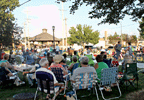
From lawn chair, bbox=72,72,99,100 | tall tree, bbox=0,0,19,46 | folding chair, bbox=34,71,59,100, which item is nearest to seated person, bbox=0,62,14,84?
folding chair, bbox=34,71,59,100

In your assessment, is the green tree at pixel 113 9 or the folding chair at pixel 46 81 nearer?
the folding chair at pixel 46 81

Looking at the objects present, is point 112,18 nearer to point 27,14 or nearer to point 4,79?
point 4,79

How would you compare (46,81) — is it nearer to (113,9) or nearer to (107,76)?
(107,76)

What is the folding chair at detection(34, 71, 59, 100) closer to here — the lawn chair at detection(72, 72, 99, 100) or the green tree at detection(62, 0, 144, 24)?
the lawn chair at detection(72, 72, 99, 100)

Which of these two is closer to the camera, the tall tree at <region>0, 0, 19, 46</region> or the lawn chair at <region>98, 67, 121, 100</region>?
the lawn chair at <region>98, 67, 121, 100</region>

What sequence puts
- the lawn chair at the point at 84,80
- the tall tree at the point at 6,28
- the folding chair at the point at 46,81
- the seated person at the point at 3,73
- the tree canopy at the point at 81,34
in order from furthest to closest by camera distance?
the tree canopy at the point at 81,34
the tall tree at the point at 6,28
the seated person at the point at 3,73
the lawn chair at the point at 84,80
the folding chair at the point at 46,81

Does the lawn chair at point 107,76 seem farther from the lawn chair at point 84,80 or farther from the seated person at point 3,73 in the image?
the seated person at point 3,73

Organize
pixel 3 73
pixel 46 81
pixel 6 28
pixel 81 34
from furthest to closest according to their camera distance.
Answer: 1. pixel 81 34
2. pixel 6 28
3. pixel 3 73
4. pixel 46 81

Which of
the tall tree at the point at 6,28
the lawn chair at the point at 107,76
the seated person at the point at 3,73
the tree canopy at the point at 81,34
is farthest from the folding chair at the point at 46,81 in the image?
the tree canopy at the point at 81,34

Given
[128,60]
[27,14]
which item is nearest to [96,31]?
[27,14]

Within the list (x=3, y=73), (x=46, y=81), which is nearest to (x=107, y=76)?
(x=46, y=81)

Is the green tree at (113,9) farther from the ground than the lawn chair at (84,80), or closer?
farther from the ground

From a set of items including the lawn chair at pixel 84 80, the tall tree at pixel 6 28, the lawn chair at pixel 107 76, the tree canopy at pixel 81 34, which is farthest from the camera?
A: the tree canopy at pixel 81 34

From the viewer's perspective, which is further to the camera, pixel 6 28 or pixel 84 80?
pixel 6 28
